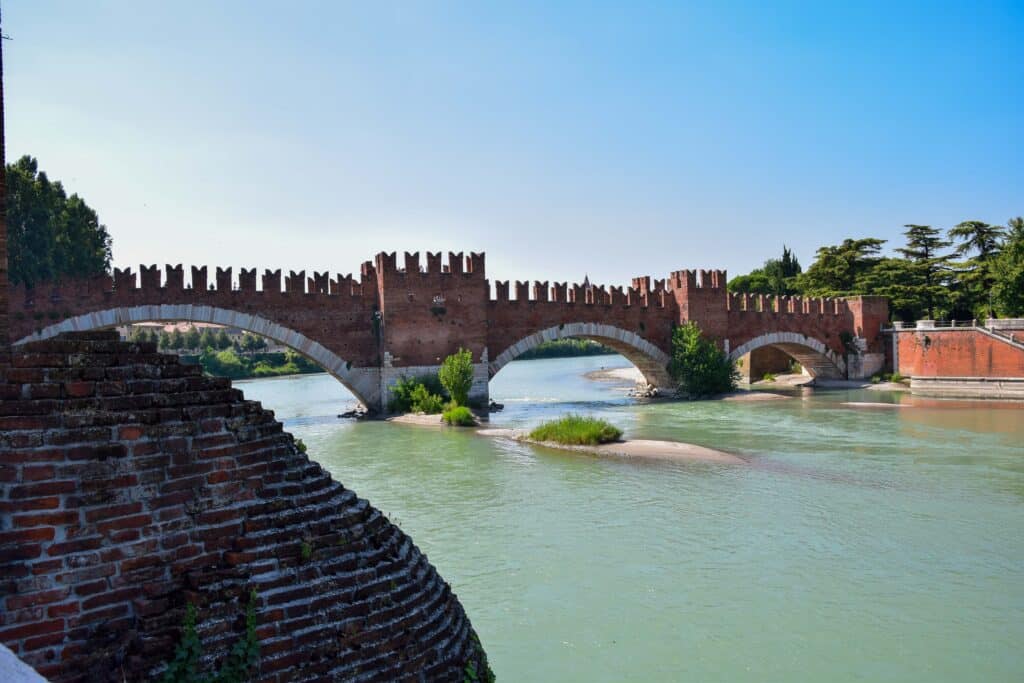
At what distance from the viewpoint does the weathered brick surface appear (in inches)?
113

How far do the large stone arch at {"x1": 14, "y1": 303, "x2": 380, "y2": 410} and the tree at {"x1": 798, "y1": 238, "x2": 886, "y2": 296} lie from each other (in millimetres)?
29718

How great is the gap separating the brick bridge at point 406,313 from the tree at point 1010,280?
9.17 metres

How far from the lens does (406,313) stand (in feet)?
77.1

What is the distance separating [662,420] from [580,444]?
6.05 meters

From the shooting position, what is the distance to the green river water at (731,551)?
249 inches

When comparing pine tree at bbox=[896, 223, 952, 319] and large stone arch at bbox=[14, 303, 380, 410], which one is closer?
large stone arch at bbox=[14, 303, 380, 410]

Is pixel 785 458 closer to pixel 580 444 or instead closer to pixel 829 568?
pixel 580 444

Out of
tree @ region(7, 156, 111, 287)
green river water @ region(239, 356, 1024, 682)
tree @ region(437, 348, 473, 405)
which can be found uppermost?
tree @ region(7, 156, 111, 287)

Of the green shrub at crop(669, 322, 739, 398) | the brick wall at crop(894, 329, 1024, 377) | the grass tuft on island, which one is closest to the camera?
the grass tuft on island

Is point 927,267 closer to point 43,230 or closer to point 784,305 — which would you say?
point 784,305

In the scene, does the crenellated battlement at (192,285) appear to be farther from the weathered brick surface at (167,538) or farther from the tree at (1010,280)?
the tree at (1010,280)

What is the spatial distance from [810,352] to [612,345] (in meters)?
11.2

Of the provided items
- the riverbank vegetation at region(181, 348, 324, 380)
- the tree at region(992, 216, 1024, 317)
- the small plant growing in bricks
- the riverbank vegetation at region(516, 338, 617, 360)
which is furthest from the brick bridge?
the riverbank vegetation at region(516, 338, 617, 360)

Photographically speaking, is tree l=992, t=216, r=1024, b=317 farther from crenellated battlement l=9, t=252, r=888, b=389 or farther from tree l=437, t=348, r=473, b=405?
tree l=437, t=348, r=473, b=405
